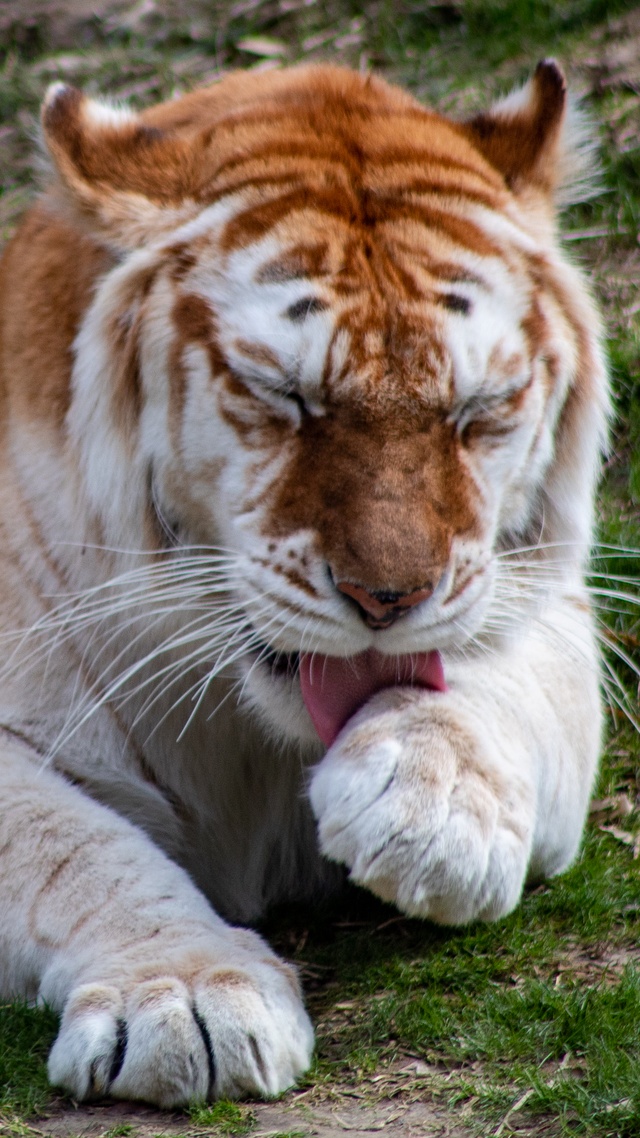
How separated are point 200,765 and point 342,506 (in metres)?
0.91

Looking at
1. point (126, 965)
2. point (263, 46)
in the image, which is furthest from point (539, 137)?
point (263, 46)

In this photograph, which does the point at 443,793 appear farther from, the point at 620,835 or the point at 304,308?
the point at 620,835

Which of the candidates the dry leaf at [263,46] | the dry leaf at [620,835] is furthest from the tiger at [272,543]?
the dry leaf at [263,46]

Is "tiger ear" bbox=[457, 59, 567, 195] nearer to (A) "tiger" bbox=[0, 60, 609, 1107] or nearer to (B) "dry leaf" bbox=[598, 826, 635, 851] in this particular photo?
(A) "tiger" bbox=[0, 60, 609, 1107]

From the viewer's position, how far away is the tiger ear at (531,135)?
3.00 meters

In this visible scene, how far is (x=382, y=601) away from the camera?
2.39 metres

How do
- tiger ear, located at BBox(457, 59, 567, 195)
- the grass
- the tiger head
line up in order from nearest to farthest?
the grass, the tiger head, tiger ear, located at BBox(457, 59, 567, 195)

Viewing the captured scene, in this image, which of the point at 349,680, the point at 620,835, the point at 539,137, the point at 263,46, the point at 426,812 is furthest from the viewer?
the point at 263,46

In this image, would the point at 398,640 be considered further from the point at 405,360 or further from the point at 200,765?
the point at 200,765

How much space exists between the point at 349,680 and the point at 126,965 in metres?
0.64

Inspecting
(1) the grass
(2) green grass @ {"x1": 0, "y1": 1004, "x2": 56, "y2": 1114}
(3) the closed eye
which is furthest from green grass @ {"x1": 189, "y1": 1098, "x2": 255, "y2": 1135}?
(3) the closed eye

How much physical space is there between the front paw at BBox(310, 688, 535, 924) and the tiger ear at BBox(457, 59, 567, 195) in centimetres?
114

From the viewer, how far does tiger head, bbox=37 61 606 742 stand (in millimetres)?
2486

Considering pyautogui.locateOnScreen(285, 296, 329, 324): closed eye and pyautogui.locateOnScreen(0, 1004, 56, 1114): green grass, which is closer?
pyautogui.locateOnScreen(0, 1004, 56, 1114): green grass
